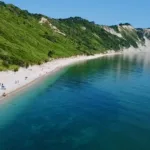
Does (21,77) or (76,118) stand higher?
(21,77)

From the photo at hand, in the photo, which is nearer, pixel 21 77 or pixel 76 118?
pixel 76 118

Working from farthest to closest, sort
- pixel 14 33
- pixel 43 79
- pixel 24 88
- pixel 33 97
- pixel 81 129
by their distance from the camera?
pixel 14 33 → pixel 43 79 → pixel 24 88 → pixel 33 97 → pixel 81 129

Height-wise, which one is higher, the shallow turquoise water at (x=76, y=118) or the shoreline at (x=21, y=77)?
the shoreline at (x=21, y=77)

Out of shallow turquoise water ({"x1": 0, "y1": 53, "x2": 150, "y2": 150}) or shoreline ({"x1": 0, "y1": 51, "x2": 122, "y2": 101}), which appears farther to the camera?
shoreline ({"x1": 0, "y1": 51, "x2": 122, "y2": 101})

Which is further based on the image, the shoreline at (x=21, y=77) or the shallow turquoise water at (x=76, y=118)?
the shoreline at (x=21, y=77)

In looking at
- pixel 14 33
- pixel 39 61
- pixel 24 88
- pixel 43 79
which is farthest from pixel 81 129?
pixel 14 33

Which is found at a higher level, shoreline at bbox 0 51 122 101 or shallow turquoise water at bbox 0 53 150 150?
shoreline at bbox 0 51 122 101

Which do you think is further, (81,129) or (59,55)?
(59,55)

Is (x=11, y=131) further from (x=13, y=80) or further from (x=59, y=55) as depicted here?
(x=59, y=55)
